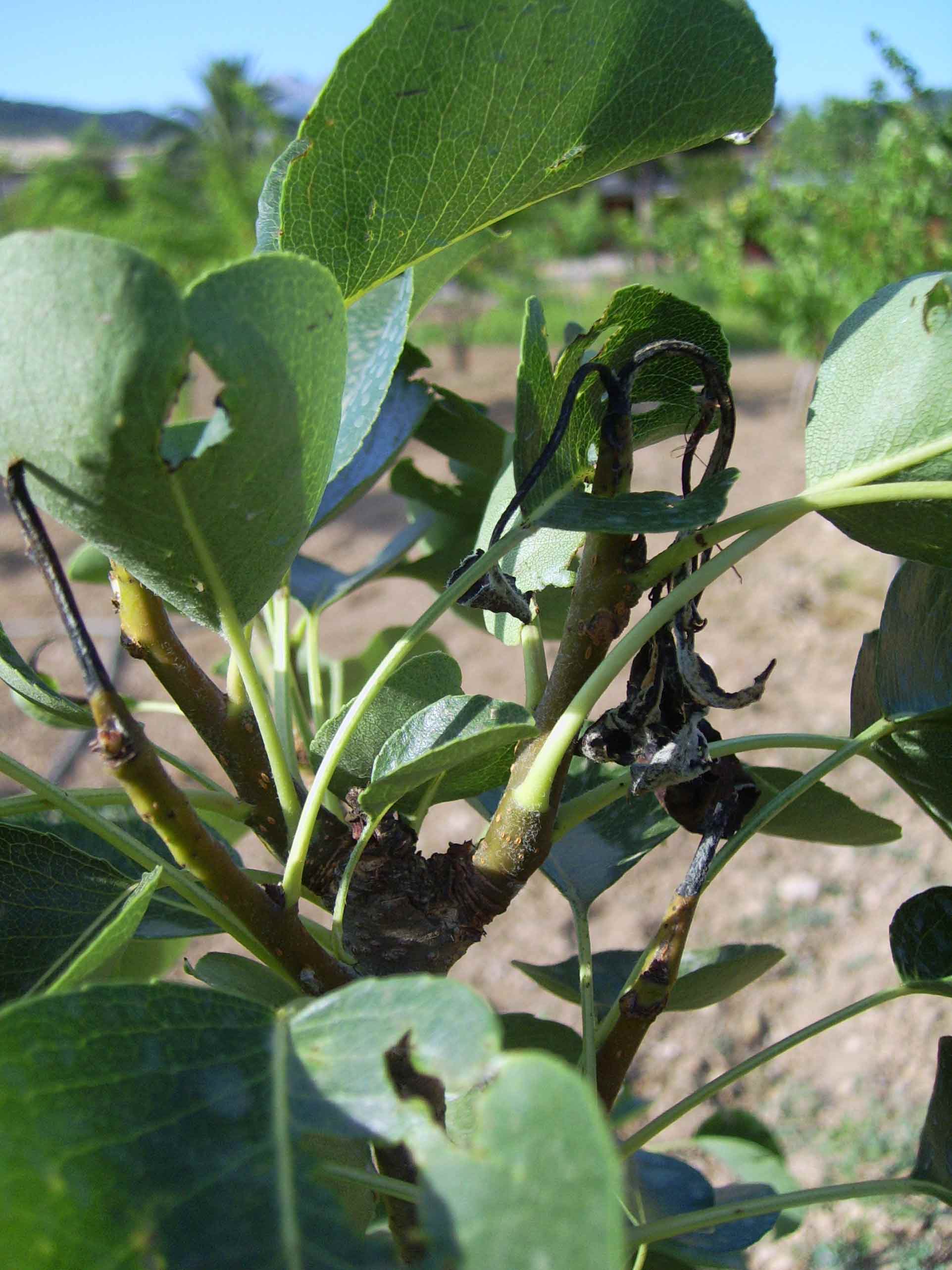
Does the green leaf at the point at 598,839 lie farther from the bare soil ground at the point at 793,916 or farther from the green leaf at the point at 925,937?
the bare soil ground at the point at 793,916

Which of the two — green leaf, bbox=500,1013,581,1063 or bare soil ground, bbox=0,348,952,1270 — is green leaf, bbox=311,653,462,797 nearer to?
green leaf, bbox=500,1013,581,1063

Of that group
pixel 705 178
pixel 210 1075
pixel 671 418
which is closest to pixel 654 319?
pixel 671 418

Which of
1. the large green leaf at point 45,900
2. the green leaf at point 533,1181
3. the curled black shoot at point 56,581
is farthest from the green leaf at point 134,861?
the green leaf at point 533,1181

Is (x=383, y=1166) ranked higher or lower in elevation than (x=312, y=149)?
lower

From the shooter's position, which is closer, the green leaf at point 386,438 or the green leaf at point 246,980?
the green leaf at point 246,980

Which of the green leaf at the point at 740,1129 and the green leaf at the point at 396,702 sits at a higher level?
the green leaf at the point at 396,702

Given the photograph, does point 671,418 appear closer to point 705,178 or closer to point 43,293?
point 43,293
